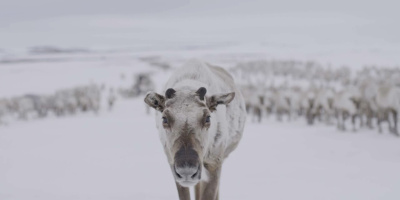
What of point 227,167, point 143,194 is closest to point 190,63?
point 143,194

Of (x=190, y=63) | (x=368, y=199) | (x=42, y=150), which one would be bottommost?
(x=368, y=199)

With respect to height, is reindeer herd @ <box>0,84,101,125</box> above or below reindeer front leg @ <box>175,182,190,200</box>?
above

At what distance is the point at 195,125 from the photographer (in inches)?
137

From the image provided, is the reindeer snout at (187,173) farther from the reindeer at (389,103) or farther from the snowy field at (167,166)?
the reindeer at (389,103)

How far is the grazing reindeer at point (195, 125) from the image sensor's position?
3.23m

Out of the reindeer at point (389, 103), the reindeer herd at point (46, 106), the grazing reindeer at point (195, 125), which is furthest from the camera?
the reindeer herd at point (46, 106)

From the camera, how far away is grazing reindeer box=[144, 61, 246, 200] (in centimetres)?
323

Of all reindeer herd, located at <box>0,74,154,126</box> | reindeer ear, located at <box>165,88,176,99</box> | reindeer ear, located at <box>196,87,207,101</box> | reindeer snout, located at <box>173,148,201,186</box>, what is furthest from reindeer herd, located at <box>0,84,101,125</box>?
reindeer snout, located at <box>173,148,201,186</box>

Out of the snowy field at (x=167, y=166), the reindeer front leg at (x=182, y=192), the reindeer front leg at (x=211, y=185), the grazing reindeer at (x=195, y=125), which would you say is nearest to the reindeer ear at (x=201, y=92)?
the grazing reindeer at (x=195, y=125)

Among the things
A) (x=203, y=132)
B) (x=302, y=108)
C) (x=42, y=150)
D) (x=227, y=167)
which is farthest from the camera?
(x=302, y=108)

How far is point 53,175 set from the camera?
28.4 ft

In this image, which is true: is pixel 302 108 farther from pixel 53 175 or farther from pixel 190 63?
pixel 190 63

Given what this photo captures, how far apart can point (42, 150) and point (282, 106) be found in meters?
11.8

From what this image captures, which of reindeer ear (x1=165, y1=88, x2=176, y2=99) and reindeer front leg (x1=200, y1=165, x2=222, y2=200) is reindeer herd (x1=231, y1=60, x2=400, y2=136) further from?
reindeer ear (x1=165, y1=88, x2=176, y2=99)
